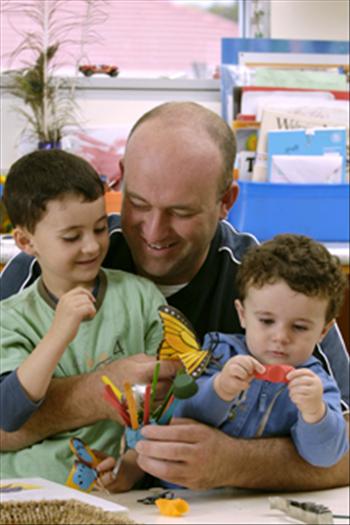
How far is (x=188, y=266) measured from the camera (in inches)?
73.7

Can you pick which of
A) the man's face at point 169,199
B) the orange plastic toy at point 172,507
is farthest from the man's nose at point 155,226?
the orange plastic toy at point 172,507

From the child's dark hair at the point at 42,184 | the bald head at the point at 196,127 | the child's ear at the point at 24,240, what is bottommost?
the child's ear at the point at 24,240

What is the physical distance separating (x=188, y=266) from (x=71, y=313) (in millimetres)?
392

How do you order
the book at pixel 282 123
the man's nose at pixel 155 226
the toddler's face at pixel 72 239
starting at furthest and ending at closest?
the book at pixel 282 123 → the man's nose at pixel 155 226 → the toddler's face at pixel 72 239

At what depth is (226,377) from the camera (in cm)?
144

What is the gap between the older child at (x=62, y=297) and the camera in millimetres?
1633

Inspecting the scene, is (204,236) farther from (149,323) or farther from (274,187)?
(274,187)

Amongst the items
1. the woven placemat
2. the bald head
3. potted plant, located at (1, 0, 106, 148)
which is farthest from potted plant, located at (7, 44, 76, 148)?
the woven placemat

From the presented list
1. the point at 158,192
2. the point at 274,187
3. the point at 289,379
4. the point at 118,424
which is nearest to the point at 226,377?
the point at 289,379

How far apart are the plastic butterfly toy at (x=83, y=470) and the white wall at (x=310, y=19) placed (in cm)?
227

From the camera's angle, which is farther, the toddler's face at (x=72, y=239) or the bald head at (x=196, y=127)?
the bald head at (x=196, y=127)

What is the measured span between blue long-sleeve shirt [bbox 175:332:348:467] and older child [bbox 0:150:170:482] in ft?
0.47

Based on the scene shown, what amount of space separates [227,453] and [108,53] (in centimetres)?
229

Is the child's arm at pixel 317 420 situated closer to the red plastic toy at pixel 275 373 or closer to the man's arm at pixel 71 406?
the red plastic toy at pixel 275 373
